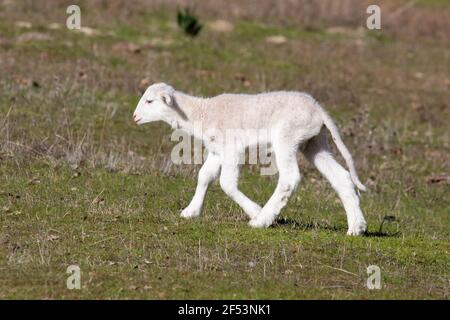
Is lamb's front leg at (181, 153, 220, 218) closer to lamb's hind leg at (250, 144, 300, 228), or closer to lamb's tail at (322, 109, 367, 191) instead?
lamb's hind leg at (250, 144, 300, 228)

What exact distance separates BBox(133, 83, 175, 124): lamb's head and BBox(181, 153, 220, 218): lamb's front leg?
2.56 feet

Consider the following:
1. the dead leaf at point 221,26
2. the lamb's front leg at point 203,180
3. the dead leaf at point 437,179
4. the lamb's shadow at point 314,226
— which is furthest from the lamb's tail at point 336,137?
the dead leaf at point 221,26

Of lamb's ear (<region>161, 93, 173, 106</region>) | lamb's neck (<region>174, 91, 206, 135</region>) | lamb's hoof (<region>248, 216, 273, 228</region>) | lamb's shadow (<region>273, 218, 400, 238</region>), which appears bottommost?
lamb's shadow (<region>273, 218, 400, 238</region>)

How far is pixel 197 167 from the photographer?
15.7m

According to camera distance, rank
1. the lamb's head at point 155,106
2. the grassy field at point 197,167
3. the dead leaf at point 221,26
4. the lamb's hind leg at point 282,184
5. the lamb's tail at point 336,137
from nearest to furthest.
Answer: the grassy field at point 197,167, the lamb's hind leg at point 282,184, the lamb's tail at point 336,137, the lamb's head at point 155,106, the dead leaf at point 221,26

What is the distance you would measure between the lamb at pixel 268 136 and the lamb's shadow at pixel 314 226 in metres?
0.47

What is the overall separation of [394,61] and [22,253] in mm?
18919

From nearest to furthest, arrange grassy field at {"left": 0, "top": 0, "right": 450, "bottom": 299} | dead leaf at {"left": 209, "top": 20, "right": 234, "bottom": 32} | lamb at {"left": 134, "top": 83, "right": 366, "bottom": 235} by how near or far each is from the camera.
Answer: grassy field at {"left": 0, "top": 0, "right": 450, "bottom": 299}, lamb at {"left": 134, "top": 83, "right": 366, "bottom": 235}, dead leaf at {"left": 209, "top": 20, "right": 234, "bottom": 32}

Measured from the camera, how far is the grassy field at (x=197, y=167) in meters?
9.66

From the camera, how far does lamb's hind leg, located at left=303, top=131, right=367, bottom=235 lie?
11.6m

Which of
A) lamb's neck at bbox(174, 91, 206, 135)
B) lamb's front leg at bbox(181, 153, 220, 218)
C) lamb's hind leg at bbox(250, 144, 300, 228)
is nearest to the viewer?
lamb's hind leg at bbox(250, 144, 300, 228)

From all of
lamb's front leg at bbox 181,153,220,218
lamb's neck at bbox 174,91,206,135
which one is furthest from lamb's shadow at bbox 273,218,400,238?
lamb's neck at bbox 174,91,206,135

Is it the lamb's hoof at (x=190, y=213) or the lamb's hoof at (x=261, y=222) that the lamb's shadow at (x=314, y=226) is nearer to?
the lamb's hoof at (x=261, y=222)

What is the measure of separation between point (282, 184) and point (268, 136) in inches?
23.5
